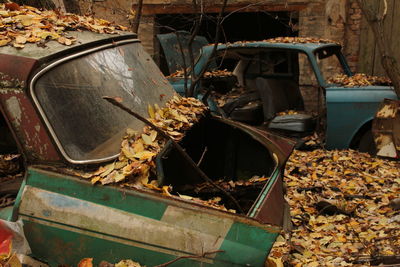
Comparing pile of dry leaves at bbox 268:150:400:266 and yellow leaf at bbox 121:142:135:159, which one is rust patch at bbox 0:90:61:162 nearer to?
yellow leaf at bbox 121:142:135:159

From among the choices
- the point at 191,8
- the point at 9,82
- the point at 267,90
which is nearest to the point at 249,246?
the point at 9,82

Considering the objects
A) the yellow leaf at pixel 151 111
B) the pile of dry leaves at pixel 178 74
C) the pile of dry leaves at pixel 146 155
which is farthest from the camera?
the pile of dry leaves at pixel 178 74

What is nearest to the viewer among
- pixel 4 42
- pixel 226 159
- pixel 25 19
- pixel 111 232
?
pixel 111 232

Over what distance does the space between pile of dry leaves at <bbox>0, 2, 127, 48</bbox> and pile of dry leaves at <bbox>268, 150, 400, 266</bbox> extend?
6.76ft

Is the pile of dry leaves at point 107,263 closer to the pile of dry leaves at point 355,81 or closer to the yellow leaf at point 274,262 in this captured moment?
the yellow leaf at point 274,262

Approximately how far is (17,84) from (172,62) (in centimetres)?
517

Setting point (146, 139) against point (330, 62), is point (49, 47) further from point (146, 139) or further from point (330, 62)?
point (330, 62)

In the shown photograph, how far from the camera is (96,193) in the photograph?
244cm

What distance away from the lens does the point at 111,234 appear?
7.78 feet

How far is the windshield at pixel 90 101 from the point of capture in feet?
8.57

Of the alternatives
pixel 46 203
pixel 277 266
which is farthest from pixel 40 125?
pixel 277 266

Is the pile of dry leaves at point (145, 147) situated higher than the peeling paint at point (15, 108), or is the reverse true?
the peeling paint at point (15, 108)

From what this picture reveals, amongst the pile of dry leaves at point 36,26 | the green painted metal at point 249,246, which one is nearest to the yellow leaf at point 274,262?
the green painted metal at point 249,246

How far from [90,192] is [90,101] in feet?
2.11
